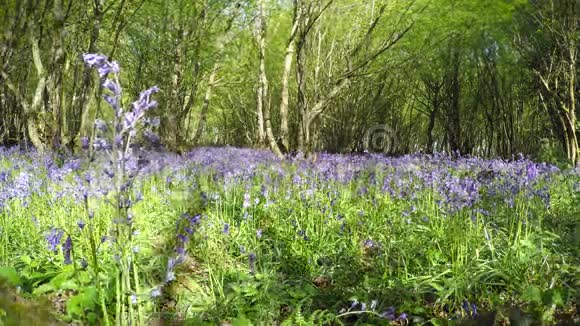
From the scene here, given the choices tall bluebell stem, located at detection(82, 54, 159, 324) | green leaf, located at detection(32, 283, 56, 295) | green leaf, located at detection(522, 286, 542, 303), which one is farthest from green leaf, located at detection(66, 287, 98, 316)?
green leaf, located at detection(522, 286, 542, 303)

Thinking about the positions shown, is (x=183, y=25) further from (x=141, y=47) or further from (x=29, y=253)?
(x=29, y=253)

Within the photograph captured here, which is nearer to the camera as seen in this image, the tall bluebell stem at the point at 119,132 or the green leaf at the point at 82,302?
the tall bluebell stem at the point at 119,132

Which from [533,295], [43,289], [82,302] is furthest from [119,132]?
[533,295]

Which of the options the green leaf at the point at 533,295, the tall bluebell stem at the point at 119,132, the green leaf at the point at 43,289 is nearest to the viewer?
the tall bluebell stem at the point at 119,132

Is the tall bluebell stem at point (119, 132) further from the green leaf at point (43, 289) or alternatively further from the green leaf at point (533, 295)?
the green leaf at point (533, 295)

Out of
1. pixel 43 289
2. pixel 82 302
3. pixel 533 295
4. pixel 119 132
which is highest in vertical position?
pixel 119 132

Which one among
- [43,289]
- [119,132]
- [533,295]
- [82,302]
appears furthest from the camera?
[43,289]

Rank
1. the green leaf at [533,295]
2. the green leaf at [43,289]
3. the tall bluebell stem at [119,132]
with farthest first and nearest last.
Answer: the green leaf at [43,289], the green leaf at [533,295], the tall bluebell stem at [119,132]

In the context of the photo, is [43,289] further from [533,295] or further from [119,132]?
[533,295]

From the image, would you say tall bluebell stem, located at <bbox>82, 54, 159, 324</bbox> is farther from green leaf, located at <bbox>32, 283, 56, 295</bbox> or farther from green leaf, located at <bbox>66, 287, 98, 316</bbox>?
green leaf, located at <bbox>32, 283, 56, 295</bbox>

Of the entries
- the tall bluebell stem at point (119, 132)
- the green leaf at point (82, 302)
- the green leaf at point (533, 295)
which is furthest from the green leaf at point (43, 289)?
the green leaf at point (533, 295)

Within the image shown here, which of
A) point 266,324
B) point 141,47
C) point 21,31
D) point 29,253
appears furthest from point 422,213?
point 141,47

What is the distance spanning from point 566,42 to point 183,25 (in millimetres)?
9120

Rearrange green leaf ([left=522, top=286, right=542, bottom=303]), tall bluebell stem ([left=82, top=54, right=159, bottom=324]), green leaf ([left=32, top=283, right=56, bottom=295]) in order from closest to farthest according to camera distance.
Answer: tall bluebell stem ([left=82, top=54, right=159, bottom=324]), green leaf ([left=522, top=286, right=542, bottom=303]), green leaf ([left=32, top=283, right=56, bottom=295])
